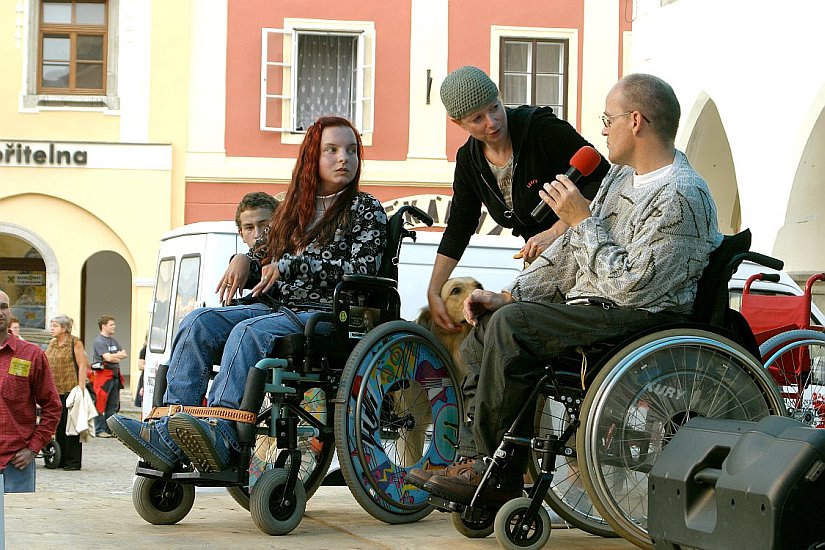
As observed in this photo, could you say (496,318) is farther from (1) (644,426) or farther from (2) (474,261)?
(2) (474,261)

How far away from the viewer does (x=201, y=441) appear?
15.7ft

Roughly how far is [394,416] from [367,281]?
1.74 ft

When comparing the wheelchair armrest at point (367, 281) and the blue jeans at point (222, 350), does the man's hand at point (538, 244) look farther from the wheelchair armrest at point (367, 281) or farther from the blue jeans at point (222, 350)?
the blue jeans at point (222, 350)

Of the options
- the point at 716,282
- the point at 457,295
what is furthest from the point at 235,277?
the point at 716,282

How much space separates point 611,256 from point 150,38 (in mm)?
19852

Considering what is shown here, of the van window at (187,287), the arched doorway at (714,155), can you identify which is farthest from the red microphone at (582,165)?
the arched doorway at (714,155)

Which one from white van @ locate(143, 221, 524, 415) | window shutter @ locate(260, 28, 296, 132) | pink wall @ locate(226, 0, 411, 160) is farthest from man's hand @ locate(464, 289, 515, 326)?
pink wall @ locate(226, 0, 411, 160)

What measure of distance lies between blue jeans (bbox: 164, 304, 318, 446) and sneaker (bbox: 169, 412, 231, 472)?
0.06 m

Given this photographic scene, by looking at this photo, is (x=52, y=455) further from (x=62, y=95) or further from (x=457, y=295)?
(x=62, y=95)

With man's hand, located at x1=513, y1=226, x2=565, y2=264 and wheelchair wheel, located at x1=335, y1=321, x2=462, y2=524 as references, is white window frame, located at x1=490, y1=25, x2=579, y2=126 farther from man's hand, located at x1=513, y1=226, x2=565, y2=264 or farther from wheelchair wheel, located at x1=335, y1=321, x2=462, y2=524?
man's hand, located at x1=513, y1=226, x2=565, y2=264

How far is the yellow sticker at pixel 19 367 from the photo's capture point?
723 cm

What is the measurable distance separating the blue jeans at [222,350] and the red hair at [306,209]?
1.24 feet

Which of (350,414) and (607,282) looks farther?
(350,414)

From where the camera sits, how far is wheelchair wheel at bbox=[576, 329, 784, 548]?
4191 millimetres
